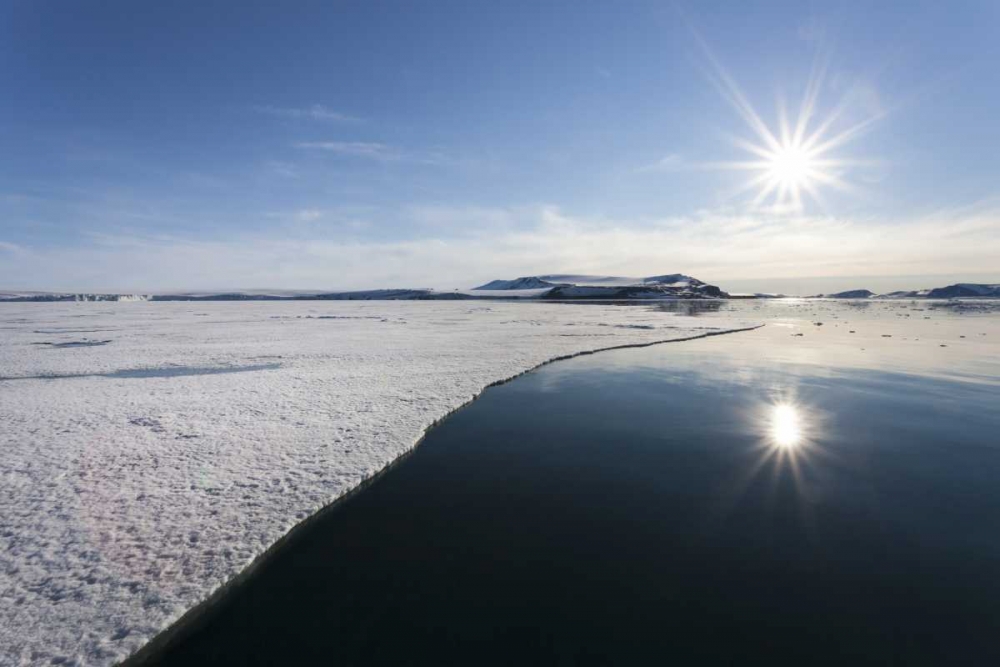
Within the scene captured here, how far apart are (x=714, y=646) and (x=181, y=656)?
3454mm

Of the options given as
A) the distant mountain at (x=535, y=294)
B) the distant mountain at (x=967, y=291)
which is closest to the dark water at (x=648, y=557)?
the distant mountain at (x=535, y=294)

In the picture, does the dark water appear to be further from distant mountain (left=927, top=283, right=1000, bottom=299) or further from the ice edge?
distant mountain (left=927, top=283, right=1000, bottom=299)

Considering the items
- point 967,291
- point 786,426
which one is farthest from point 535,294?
point 967,291

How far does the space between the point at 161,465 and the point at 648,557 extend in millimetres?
5605

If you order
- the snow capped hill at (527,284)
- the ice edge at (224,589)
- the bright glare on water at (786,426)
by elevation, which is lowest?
the ice edge at (224,589)

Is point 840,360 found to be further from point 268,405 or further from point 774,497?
point 268,405

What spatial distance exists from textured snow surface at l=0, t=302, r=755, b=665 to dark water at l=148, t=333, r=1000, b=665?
52 centimetres

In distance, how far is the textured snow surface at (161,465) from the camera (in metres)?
3.09

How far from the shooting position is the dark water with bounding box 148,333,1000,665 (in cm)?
281

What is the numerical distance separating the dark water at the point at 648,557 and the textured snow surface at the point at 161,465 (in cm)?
52

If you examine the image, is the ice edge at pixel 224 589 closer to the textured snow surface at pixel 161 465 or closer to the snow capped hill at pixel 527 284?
the textured snow surface at pixel 161 465

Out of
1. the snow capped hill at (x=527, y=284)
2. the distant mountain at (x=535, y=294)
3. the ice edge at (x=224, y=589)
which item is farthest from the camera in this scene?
the snow capped hill at (x=527, y=284)

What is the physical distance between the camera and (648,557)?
3676 mm

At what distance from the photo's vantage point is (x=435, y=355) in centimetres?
1339
